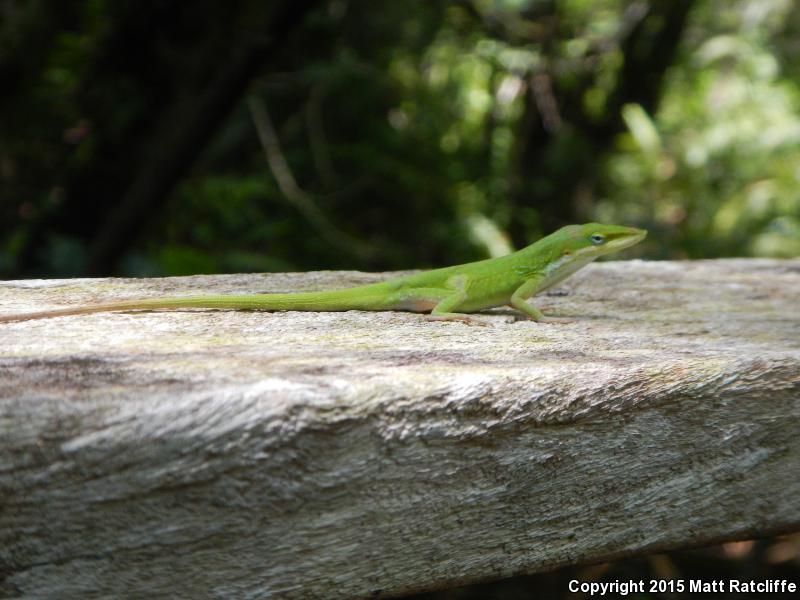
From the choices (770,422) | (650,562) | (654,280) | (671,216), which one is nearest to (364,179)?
(671,216)

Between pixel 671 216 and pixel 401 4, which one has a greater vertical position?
pixel 401 4

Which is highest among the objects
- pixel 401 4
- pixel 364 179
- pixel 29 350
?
pixel 401 4

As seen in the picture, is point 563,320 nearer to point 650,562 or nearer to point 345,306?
point 345,306

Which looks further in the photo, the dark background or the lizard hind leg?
the dark background

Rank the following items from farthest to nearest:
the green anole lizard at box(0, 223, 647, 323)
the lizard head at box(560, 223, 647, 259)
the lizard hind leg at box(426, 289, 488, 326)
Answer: the lizard head at box(560, 223, 647, 259), the lizard hind leg at box(426, 289, 488, 326), the green anole lizard at box(0, 223, 647, 323)

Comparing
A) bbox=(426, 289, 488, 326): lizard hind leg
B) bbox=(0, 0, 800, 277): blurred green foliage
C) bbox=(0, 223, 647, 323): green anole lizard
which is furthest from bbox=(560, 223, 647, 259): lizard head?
bbox=(0, 0, 800, 277): blurred green foliage

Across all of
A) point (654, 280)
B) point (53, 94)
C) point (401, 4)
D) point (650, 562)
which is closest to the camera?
point (654, 280)

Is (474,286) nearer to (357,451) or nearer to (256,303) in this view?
(256,303)

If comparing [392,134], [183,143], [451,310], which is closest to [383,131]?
[392,134]

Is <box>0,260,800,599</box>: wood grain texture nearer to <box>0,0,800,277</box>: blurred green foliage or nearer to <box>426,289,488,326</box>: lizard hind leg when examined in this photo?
<box>426,289,488,326</box>: lizard hind leg
